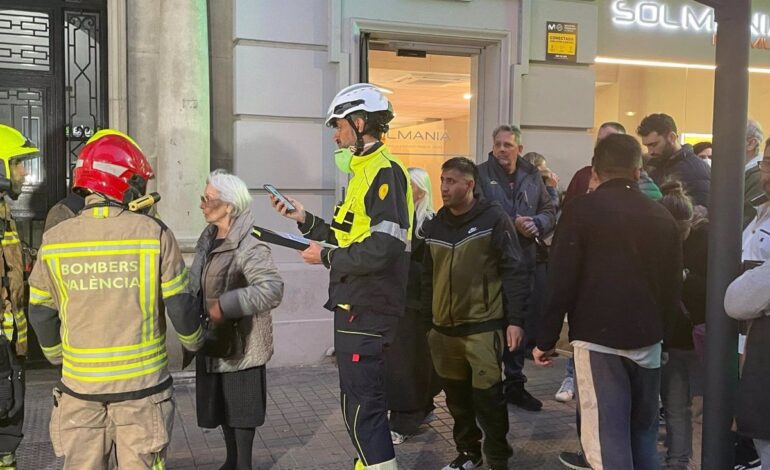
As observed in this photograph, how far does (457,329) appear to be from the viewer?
4277 millimetres

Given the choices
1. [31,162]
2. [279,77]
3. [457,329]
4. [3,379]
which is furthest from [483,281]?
[31,162]

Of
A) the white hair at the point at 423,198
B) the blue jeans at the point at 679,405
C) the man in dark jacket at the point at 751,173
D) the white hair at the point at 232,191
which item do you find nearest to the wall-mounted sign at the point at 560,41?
the man in dark jacket at the point at 751,173

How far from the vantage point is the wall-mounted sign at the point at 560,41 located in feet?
25.3

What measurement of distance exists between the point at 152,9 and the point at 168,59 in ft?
1.58

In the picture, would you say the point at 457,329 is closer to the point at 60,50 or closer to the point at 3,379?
the point at 3,379

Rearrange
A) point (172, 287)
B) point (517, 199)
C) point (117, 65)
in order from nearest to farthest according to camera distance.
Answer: point (172, 287) → point (517, 199) → point (117, 65)

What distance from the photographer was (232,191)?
399cm

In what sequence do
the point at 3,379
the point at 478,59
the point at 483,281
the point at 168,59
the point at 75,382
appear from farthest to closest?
the point at 478,59, the point at 168,59, the point at 483,281, the point at 3,379, the point at 75,382

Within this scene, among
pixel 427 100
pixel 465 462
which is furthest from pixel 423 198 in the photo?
pixel 427 100

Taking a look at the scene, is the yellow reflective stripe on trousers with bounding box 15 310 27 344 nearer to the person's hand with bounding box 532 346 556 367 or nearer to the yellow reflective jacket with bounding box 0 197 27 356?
the yellow reflective jacket with bounding box 0 197 27 356

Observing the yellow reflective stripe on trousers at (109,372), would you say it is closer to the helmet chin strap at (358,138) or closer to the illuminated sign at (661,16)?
the helmet chin strap at (358,138)

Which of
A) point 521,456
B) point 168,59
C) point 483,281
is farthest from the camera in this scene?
point 168,59

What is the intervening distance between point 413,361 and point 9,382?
94.5 inches

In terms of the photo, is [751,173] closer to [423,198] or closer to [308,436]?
[423,198]
